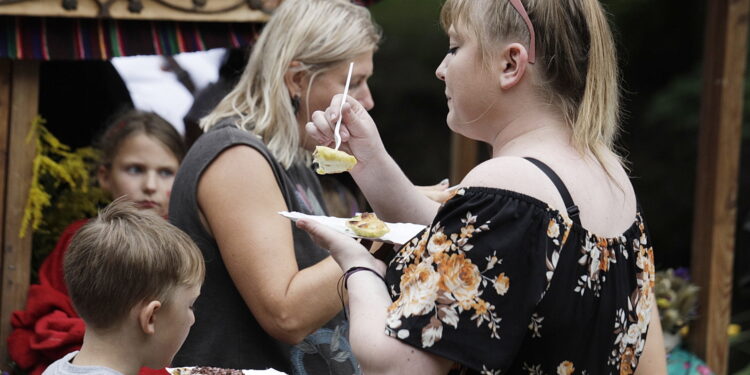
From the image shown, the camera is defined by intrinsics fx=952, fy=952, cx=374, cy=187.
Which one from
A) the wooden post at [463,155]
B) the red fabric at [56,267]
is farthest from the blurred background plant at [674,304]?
the red fabric at [56,267]

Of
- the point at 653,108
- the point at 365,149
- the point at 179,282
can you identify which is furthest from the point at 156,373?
the point at 653,108

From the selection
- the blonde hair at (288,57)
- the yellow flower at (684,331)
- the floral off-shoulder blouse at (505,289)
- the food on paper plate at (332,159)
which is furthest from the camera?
the yellow flower at (684,331)

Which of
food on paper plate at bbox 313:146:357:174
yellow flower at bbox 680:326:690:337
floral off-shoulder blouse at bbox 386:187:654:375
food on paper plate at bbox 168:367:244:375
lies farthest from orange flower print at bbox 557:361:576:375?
yellow flower at bbox 680:326:690:337

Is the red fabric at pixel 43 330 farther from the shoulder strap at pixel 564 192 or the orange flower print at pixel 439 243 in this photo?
the shoulder strap at pixel 564 192

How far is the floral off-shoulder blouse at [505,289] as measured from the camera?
57.1 inches

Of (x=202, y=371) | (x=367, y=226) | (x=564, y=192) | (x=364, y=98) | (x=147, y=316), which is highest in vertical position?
(x=564, y=192)

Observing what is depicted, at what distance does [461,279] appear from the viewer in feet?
4.78

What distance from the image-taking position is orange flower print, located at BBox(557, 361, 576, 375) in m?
1.54

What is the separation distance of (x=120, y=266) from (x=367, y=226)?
502 millimetres

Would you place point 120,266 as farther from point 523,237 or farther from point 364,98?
point 364,98

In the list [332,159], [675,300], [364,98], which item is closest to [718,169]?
[675,300]

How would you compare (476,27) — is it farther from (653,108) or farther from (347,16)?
(653,108)

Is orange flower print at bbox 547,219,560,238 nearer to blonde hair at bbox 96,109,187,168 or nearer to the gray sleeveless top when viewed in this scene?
the gray sleeveless top

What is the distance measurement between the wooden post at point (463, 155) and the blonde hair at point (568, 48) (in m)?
2.29
